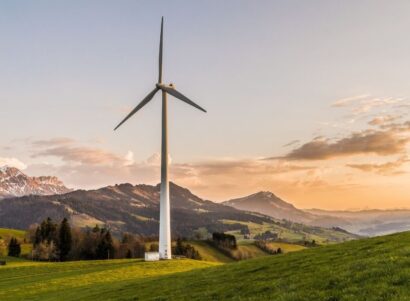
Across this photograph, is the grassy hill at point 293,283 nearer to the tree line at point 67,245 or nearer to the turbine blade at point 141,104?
the turbine blade at point 141,104

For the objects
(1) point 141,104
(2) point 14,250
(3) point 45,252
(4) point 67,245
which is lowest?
(3) point 45,252

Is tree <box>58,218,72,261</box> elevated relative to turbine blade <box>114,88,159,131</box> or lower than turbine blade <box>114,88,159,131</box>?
lower

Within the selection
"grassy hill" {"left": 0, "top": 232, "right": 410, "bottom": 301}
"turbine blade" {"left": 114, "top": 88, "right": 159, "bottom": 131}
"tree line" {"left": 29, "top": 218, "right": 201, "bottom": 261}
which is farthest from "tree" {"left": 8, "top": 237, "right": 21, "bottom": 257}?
"grassy hill" {"left": 0, "top": 232, "right": 410, "bottom": 301}

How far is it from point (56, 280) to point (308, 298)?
1857 inches

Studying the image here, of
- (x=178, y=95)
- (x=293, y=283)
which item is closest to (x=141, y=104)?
(x=178, y=95)

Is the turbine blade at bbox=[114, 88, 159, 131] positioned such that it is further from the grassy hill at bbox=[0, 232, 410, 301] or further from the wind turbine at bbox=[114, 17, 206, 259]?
the grassy hill at bbox=[0, 232, 410, 301]

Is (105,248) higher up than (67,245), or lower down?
lower down

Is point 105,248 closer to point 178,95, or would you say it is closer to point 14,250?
point 14,250

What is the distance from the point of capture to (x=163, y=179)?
80.0 metres

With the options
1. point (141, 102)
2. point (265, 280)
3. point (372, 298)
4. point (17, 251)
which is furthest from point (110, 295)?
point (17, 251)

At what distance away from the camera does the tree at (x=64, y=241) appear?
548 ft

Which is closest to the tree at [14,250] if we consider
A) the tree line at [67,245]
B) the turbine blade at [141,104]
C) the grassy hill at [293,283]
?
the tree line at [67,245]

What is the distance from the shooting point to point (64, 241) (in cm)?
16862

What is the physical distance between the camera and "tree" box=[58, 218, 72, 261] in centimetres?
16712
